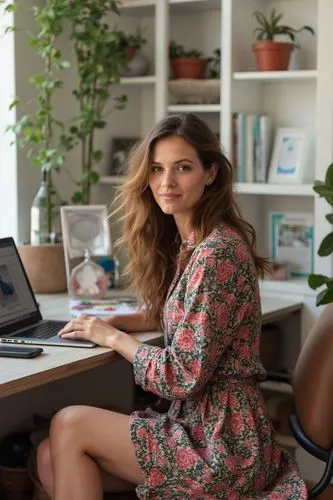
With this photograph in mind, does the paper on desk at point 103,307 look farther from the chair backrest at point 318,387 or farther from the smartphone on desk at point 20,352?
the chair backrest at point 318,387

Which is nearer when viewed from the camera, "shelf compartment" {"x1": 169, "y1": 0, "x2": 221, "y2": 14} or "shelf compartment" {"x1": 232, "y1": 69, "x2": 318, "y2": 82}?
"shelf compartment" {"x1": 232, "y1": 69, "x2": 318, "y2": 82}

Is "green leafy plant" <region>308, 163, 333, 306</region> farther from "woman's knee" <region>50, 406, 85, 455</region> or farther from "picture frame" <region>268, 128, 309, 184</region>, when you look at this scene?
"woman's knee" <region>50, 406, 85, 455</region>

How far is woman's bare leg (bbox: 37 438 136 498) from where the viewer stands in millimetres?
2248

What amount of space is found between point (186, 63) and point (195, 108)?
0.20 metres

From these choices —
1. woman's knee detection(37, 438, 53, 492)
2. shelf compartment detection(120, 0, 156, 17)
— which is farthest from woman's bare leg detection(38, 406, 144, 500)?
shelf compartment detection(120, 0, 156, 17)

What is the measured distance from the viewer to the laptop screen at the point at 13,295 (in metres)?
2.53

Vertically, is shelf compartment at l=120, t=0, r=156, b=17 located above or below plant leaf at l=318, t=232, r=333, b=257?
above

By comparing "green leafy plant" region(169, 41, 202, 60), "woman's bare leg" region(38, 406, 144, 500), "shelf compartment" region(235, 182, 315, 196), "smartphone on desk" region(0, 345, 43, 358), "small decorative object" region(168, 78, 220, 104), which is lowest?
"woman's bare leg" region(38, 406, 144, 500)

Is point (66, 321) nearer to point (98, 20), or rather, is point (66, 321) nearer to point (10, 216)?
point (10, 216)

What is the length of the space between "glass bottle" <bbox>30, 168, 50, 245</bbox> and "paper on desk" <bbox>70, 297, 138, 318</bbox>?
35 cm

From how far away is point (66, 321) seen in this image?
2.65 m

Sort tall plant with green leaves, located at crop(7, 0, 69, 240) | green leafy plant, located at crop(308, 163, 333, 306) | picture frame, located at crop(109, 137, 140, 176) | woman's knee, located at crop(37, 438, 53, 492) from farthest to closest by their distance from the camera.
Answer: picture frame, located at crop(109, 137, 140, 176)
tall plant with green leaves, located at crop(7, 0, 69, 240)
green leafy plant, located at crop(308, 163, 333, 306)
woman's knee, located at crop(37, 438, 53, 492)

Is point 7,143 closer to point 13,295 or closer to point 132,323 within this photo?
point 13,295

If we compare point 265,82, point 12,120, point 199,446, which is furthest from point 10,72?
point 199,446
